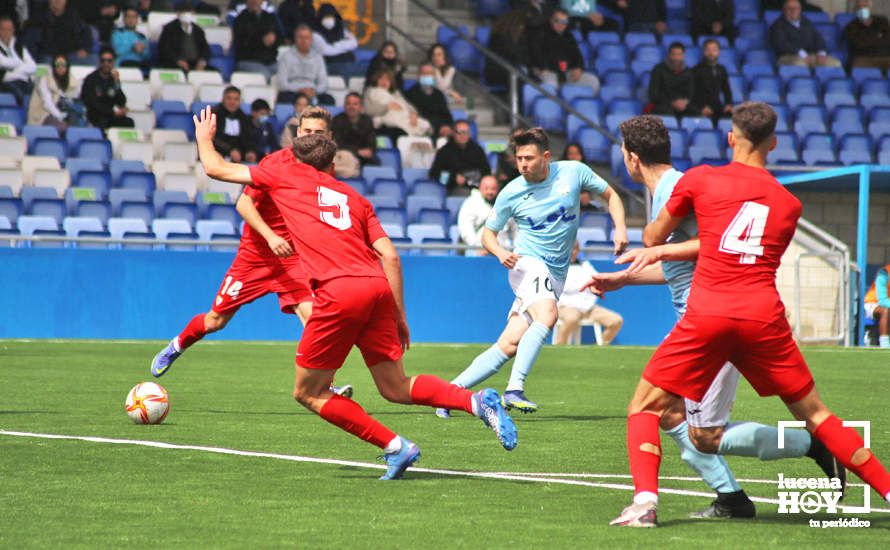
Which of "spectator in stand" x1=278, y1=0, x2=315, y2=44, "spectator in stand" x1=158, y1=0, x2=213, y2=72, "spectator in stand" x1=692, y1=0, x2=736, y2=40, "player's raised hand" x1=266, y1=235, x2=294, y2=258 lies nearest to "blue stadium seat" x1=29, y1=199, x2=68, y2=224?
"spectator in stand" x1=158, y1=0, x2=213, y2=72

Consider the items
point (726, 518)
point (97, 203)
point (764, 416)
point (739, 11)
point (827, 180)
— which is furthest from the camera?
point (739, 11)

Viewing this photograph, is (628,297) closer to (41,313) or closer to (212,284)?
(212,284)

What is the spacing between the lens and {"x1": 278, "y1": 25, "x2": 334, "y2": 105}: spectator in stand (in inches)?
868

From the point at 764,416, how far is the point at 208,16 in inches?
621

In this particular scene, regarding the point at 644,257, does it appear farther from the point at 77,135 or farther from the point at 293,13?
the point at 293,13

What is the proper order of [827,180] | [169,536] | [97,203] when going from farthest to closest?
[827,180] < [97,203] < [169,536]

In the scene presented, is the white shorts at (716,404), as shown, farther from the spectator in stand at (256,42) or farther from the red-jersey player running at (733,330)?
the spectator in stand at (256,42)

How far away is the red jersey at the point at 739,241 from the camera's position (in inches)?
217

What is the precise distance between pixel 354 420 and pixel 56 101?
49.8 ft

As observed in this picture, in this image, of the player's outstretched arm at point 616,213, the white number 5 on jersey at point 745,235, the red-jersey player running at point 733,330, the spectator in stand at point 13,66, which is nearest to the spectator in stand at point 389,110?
the spectator in stand at point 13,66

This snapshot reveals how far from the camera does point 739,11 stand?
27844 mm

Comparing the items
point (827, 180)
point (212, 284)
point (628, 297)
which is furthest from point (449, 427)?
point (827, 180)

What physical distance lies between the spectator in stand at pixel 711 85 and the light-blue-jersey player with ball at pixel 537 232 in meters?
14.0

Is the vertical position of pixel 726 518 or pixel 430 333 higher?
pixel 726 518
